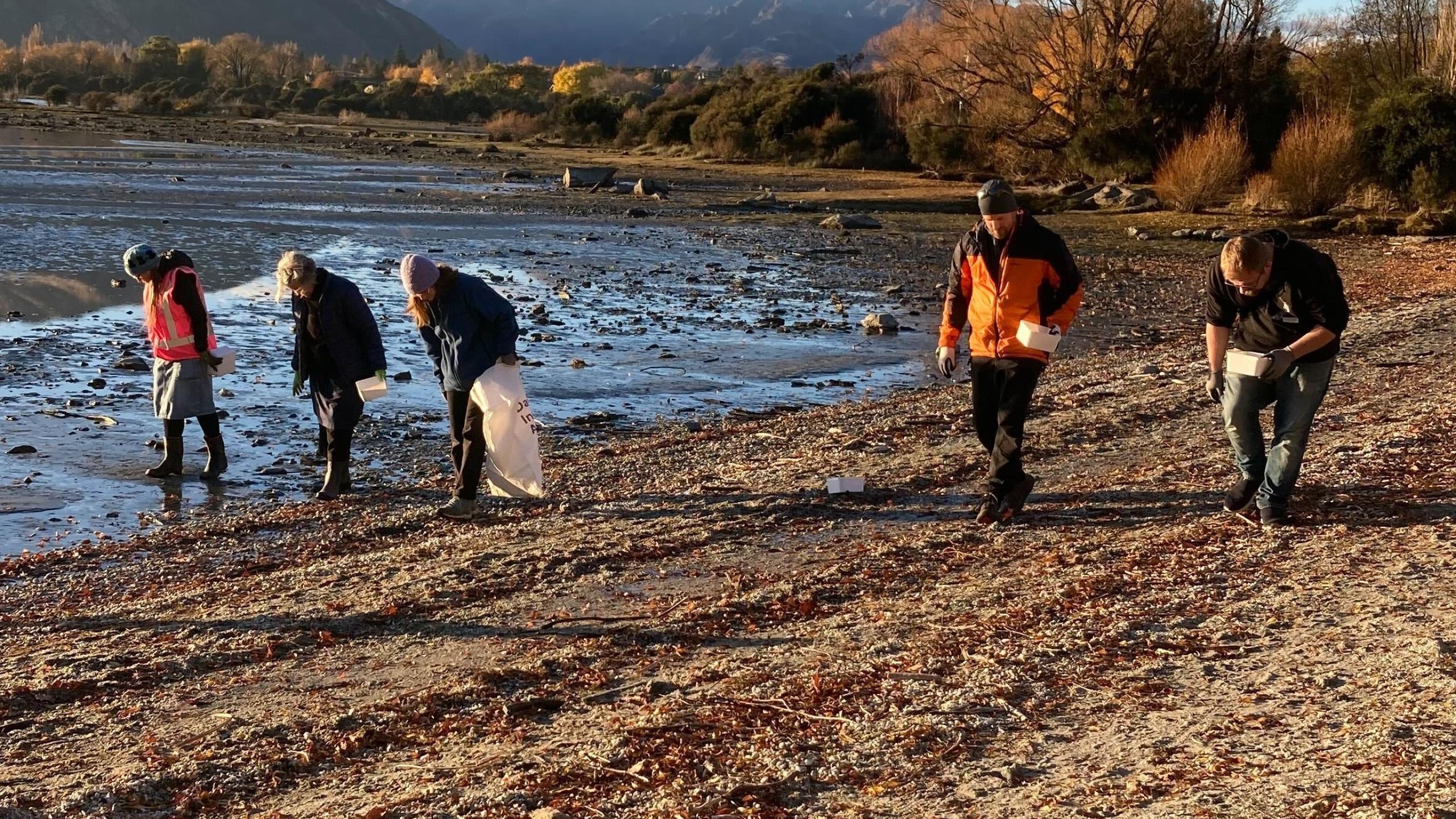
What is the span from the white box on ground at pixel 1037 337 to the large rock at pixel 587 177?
31.5 meters

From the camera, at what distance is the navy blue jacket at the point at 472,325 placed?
310 inches

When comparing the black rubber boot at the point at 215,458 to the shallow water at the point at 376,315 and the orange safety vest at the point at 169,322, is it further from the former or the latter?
the orange safety vest at the point at 169,322

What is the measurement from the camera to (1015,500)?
24.7ft

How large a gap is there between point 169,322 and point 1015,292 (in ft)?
17.5

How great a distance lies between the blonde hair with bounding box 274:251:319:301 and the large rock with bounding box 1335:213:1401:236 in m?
24.3

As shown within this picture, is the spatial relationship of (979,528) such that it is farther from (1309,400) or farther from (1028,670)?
(1028,670)

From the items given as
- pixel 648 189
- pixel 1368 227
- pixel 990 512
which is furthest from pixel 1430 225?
pixel 990 512

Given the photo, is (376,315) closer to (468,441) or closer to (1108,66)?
(468,441)

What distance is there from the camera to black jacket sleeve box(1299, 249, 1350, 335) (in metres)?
6.74

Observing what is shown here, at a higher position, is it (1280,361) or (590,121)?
(590,121)

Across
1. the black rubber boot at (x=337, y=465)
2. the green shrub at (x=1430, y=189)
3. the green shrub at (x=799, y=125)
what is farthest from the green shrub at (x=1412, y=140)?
the black rubber boot at (x=337, y=465)

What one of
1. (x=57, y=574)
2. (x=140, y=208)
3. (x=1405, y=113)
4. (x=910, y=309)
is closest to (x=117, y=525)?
(x=57, y=574)

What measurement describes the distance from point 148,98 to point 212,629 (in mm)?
81023

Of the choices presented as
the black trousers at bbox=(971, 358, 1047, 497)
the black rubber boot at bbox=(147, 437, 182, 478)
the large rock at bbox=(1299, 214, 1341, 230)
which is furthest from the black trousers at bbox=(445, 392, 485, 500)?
the large rock at bbox=(1299, 214, 1341, 230)
